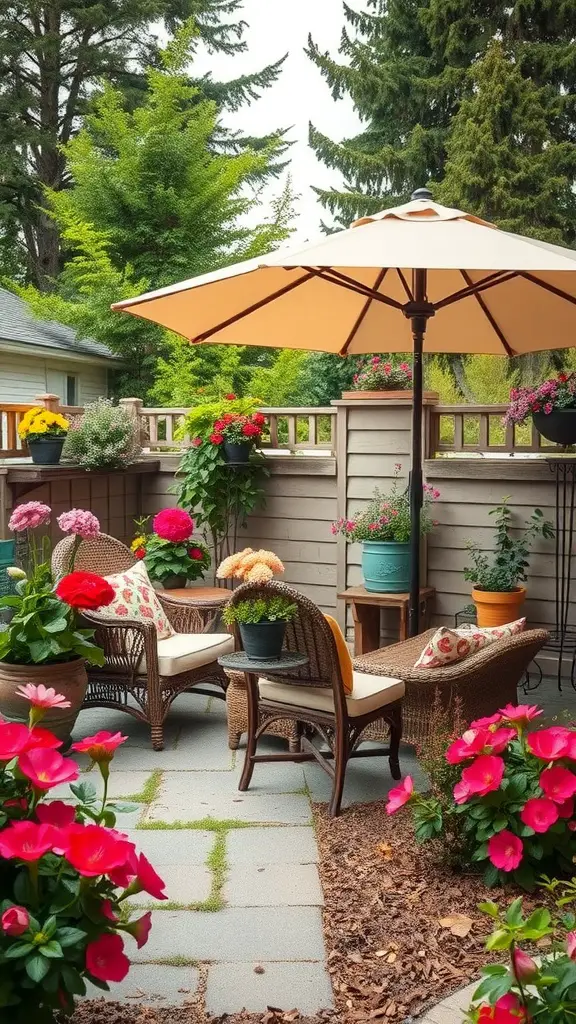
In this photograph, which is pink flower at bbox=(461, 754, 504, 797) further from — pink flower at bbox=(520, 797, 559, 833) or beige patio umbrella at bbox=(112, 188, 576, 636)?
beige patio umbrella at bbox=(112, 188, 576, 636)

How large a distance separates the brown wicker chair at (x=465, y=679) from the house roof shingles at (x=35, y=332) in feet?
31.1

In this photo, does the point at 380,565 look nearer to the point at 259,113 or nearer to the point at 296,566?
the point at 296,566

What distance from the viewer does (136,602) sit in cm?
449

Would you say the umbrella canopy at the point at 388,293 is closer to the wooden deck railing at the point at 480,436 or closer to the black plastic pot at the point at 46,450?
the wooden deck railing at the point at 480,436

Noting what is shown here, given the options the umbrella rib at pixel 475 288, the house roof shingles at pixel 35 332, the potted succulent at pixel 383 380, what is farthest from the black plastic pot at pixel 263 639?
the house roof shingles at pixel 35 332

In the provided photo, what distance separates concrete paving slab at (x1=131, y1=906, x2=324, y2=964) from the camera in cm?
239

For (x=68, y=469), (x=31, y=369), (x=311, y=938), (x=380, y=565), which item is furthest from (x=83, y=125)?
(x=311, y=938)

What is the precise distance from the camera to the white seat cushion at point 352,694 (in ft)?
11.2

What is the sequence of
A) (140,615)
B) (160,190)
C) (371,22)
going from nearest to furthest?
(140,615) < (160,190) < (371,22)

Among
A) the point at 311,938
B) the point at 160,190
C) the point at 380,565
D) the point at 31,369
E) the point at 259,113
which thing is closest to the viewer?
the point at 311,938

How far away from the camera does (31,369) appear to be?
1317 centimetres

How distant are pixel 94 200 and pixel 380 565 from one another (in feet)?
35.7

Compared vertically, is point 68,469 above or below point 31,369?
below

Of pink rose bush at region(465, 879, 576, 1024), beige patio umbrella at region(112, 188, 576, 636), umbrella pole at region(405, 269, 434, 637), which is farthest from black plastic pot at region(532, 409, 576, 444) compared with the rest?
pink rose bush at region(465, 879, 576, 1024)
